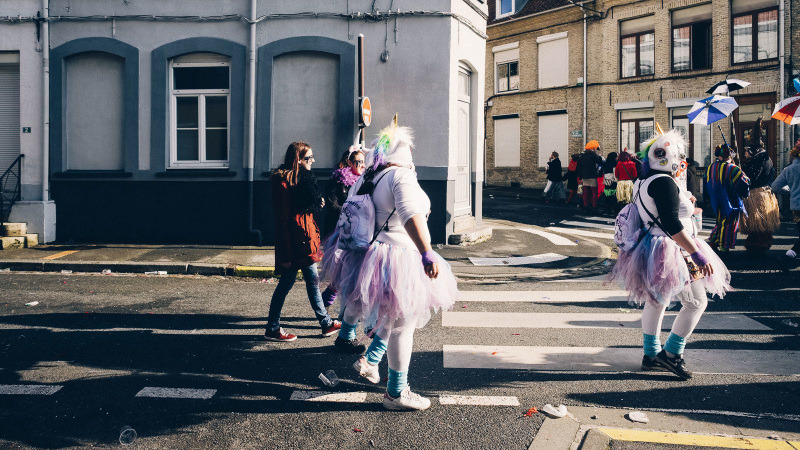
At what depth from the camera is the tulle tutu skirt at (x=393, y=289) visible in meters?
4.42

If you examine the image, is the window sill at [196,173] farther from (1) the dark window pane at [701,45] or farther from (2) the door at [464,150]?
(1) the dark window pane at [701,45]

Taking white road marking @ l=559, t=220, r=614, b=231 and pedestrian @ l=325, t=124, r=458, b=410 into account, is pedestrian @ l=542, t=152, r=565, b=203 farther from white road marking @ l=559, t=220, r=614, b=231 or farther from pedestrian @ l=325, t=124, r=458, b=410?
pedestrian @ l=325, t=124, r=458, b=410

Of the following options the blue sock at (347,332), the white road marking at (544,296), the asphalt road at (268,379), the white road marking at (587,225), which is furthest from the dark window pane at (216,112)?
the white road marking at (587,225)

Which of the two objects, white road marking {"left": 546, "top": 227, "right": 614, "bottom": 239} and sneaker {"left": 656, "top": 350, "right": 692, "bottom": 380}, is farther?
white road marking {"left": 546, "top": 227, "right": 614, "bottom": 239}

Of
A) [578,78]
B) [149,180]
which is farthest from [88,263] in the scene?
[578,78]

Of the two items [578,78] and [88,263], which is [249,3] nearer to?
[88,263]

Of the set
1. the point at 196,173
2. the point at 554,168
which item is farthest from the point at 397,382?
the point at 554,168

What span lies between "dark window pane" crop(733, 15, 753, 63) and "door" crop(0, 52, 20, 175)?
68.5 feet

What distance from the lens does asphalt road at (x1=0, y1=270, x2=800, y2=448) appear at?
4.20 m

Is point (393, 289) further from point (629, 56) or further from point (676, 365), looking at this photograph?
point (629, 56)

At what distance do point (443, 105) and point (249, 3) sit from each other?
4038 millimetres

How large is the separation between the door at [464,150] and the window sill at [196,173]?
4.33 m

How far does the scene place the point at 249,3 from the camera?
496 inches

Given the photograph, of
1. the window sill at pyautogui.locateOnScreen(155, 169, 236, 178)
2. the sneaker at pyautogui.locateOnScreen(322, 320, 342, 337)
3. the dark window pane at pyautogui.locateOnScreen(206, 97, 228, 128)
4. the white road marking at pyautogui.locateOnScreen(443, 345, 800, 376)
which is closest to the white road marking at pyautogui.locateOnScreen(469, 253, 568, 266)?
the sneaker at pyautogui.locateOnScreen(322, 320, 342, 337)
